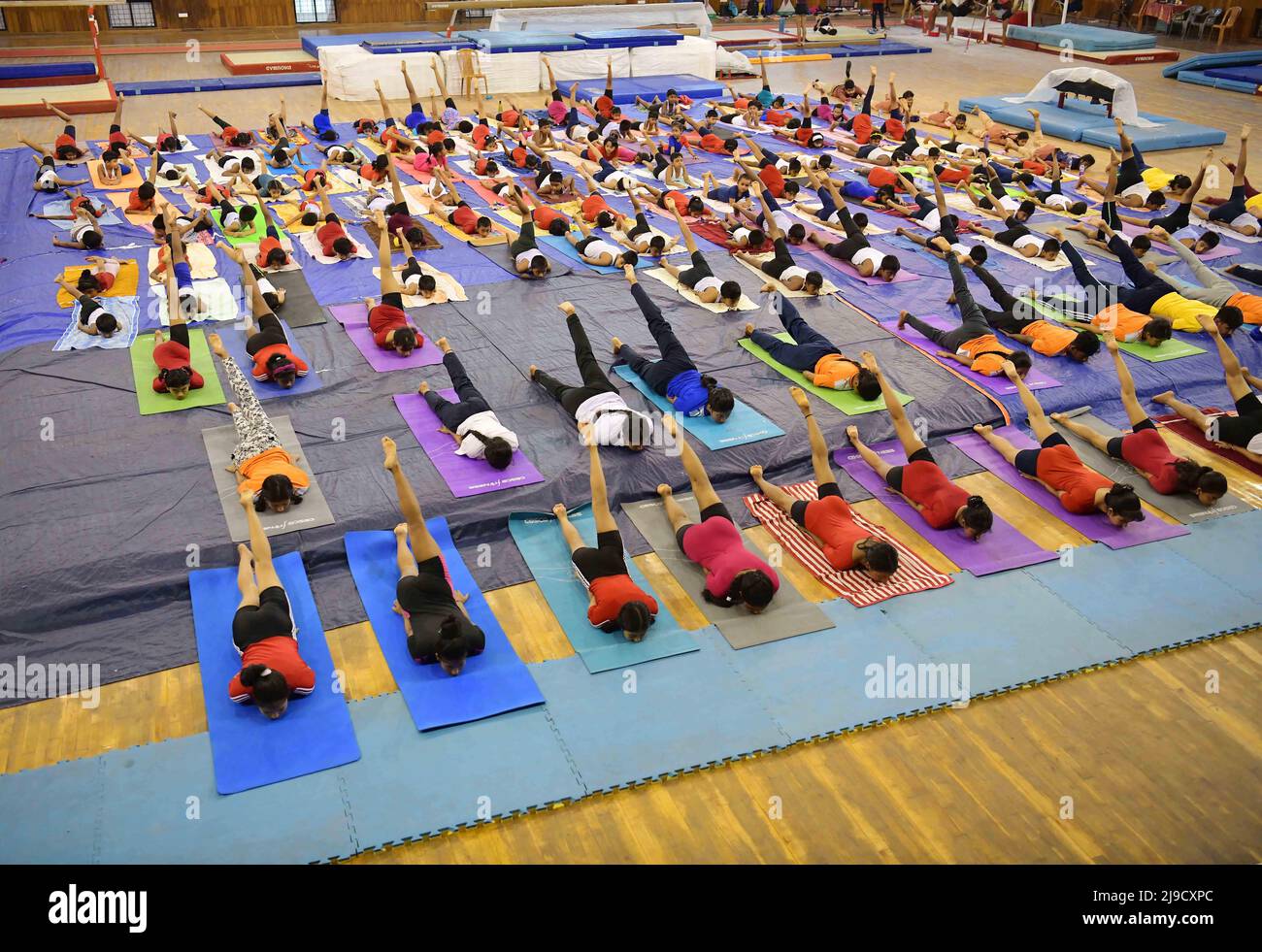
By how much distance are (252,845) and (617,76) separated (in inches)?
691

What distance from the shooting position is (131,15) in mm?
22312

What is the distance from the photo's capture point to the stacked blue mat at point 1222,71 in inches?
778

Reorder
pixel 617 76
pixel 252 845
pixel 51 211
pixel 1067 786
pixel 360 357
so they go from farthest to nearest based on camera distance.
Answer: pixel 617 76, pixel 51 211, pixel 360 357, pixel 1067 786, pixel 252 845

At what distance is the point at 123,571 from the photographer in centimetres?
556

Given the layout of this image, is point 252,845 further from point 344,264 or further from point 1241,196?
point 1241,196

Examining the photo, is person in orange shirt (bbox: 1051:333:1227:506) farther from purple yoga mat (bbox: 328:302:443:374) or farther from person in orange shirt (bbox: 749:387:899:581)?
purple yoga mat (bbox: 328:302:443:374)

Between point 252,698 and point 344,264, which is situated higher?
Result: point 344,264

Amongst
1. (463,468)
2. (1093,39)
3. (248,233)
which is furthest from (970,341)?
(1093,39)

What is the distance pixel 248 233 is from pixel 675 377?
19.4 ft

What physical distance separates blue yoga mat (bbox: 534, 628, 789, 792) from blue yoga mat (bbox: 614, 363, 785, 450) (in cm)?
219

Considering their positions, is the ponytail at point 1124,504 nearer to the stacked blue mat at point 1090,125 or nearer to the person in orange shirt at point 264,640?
the person in orange shirt at point 264,640

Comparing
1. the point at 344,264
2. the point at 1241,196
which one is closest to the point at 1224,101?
the point at 1241,196

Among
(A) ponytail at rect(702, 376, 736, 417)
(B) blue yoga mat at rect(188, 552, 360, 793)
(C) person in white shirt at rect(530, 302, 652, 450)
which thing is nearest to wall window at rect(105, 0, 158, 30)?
(C) person in white shirt at rect(530, 302, 652, 450)

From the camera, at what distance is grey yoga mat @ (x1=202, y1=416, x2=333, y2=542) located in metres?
5.96
